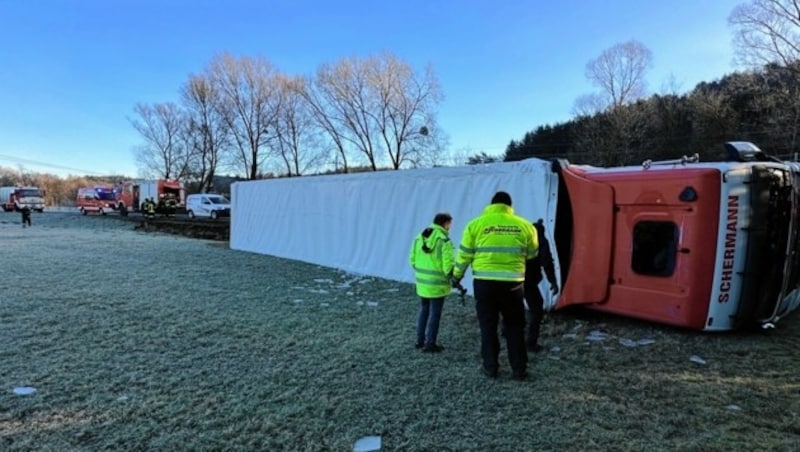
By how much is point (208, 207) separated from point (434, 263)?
30669mm

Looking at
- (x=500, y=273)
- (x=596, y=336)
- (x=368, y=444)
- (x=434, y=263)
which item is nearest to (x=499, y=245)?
(x=500, y=273)

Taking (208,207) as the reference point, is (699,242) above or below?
above

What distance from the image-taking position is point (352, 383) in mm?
4305

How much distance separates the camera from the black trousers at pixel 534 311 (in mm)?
5371

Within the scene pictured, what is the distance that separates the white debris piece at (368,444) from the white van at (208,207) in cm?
3060

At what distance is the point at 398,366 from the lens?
4.77 meters

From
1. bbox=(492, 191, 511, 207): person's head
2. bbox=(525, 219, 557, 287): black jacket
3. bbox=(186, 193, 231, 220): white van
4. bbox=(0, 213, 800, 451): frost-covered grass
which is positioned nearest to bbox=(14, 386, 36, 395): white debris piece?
bbox=(0, 213, 800, 451): frost-covered grass

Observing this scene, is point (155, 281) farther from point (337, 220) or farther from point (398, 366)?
point (398, 366)

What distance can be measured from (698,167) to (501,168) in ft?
9.84

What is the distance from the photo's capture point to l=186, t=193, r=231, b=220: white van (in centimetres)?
3259

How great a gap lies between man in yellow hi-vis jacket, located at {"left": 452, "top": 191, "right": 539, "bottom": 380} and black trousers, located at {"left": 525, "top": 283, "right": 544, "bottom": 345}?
3.17 ft

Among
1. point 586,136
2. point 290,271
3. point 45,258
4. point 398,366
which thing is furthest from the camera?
point 586,136

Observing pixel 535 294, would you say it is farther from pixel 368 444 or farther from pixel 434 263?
pixel 368 444

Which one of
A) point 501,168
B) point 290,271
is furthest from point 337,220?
point 501,168
